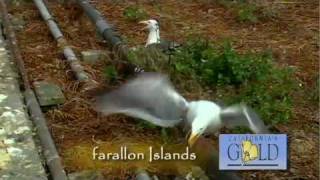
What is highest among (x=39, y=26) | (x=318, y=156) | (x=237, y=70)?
(x=39, y=26)

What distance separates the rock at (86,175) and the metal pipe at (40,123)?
7 cm

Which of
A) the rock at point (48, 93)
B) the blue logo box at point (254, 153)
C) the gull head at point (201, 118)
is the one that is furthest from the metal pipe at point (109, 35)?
the blue logo box at point (254, 153)

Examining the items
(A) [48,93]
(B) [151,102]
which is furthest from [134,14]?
(B) [151,102]

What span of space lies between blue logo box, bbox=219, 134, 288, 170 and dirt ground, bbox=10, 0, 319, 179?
5 cm

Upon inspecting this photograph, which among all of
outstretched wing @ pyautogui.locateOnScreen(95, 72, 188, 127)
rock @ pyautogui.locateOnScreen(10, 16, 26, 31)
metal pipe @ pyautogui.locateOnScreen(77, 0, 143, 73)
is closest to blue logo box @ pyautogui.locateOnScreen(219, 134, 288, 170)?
outstretched wing @ pyautogui.locateOnScreen(95, 72, 188, 127)

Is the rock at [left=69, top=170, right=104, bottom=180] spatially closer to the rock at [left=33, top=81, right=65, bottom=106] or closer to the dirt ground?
the dirt ground

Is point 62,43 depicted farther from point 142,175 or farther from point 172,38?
point 142,175

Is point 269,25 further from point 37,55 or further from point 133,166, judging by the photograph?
point 133,166

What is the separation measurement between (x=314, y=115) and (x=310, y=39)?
1.51 meters

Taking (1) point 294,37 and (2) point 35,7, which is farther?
(2) point 35,7

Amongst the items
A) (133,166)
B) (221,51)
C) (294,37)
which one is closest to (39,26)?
(221,51)

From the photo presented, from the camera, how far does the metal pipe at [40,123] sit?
3.21 m

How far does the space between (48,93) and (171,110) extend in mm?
1078

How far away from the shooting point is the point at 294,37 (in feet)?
17.7
